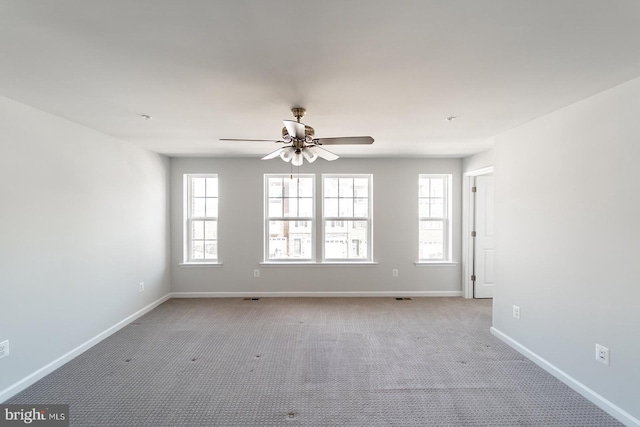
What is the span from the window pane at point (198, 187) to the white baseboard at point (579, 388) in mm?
4706

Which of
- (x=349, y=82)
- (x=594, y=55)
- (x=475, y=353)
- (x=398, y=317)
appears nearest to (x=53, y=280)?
(x=349, y=82)

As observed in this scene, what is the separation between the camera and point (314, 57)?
4.74ft

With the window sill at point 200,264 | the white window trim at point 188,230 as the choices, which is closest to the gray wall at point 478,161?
the white window trim at point 188,230

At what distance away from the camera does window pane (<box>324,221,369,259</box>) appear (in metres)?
4.48

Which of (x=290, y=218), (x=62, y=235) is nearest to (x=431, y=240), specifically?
(x=290, y=218)

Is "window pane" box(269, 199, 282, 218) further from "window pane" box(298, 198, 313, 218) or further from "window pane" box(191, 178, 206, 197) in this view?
"window pane" box(191, 178, 206, 197)

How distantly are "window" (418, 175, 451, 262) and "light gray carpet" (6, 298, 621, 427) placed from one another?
1.28 m

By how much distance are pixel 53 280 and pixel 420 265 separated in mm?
4570

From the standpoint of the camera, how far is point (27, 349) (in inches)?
84.2

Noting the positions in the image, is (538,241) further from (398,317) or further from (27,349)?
(27,349)

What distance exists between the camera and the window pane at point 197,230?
4.43 m

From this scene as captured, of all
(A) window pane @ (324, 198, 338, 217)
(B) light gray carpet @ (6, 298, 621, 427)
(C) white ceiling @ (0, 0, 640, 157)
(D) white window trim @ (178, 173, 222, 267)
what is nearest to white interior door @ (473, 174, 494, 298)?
(B) light gray carpet @ (6, 298, 621, 427)

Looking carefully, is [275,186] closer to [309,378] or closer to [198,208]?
[198,208]

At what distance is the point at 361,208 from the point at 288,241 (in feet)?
4.56
